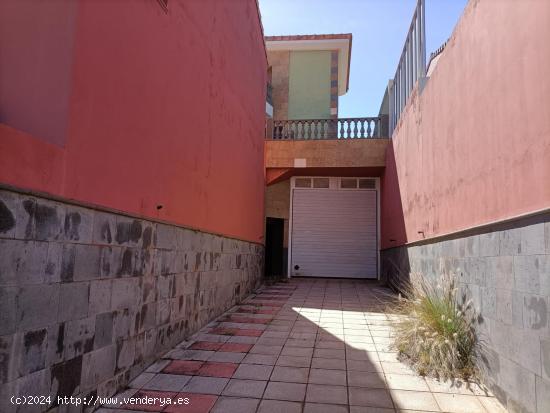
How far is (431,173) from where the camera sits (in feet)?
18.6

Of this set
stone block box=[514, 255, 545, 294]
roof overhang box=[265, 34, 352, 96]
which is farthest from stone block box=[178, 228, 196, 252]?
roof overhang box=[265, 34, 352, 96]

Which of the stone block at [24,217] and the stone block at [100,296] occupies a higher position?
the stone block at [24,217]

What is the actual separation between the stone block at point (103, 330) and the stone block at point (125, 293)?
0.10 metres

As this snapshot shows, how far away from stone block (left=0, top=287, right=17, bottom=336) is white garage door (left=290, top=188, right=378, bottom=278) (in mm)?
10062

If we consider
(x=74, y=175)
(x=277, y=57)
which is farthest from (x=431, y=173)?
(x=277, y=57)

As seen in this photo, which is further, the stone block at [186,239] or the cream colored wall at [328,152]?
the cream colored wall at [328,152]

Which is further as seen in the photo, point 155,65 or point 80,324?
point 155,65

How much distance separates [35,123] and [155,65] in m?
1.54

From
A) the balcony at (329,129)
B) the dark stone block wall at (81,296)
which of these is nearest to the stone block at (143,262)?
the dark stone block wall at (81,296)

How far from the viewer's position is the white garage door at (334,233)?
11727 millimetres

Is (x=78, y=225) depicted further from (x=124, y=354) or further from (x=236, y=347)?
(x=236, y=347)

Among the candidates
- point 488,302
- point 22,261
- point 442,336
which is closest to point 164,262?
point 22,261

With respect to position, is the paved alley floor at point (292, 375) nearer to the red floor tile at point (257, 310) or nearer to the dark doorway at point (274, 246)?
the red floor tile at point (257, 310)

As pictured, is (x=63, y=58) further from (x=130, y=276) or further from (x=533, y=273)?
(x=533, y=273)
